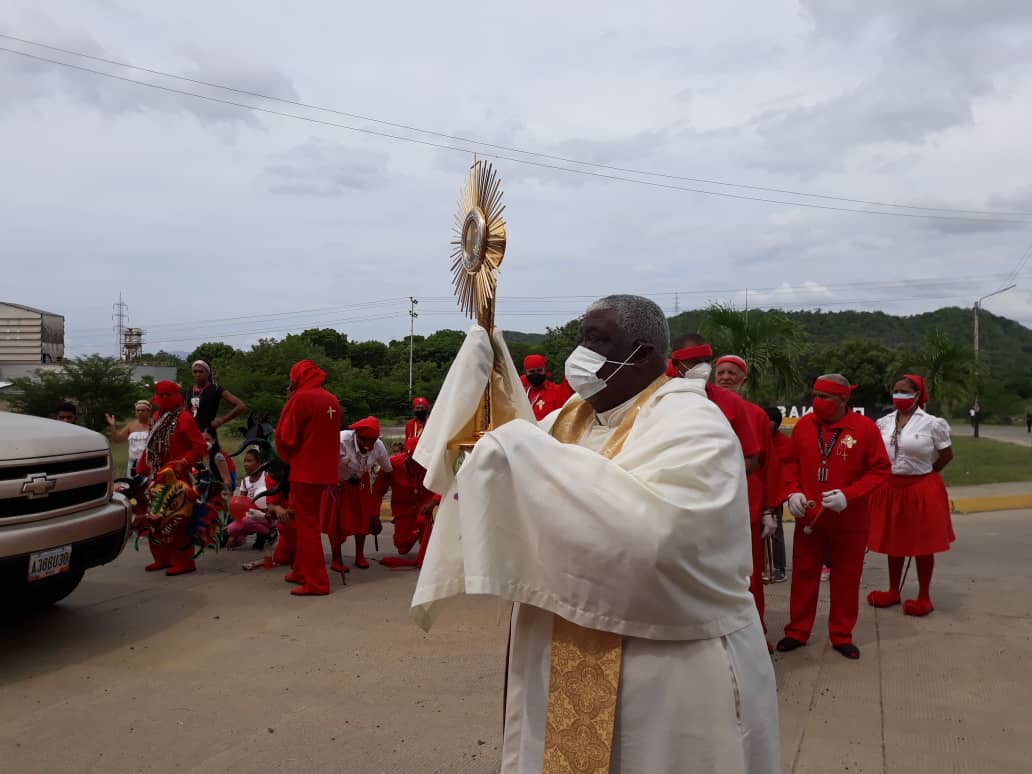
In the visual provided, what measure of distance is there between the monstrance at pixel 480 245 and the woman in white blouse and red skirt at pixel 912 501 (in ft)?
14.8

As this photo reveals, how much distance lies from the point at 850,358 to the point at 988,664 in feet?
182

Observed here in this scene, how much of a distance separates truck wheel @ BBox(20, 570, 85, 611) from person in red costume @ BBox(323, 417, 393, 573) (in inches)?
89.4

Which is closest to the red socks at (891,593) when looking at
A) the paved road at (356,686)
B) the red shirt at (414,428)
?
the paved road at (356,686)

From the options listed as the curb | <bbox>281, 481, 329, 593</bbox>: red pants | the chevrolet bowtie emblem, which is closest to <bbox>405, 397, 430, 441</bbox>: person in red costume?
<bbox>281, 481, 329, 593</bbox>: red pants

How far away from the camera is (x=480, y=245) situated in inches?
119

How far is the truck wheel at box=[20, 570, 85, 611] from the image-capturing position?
6176 mm

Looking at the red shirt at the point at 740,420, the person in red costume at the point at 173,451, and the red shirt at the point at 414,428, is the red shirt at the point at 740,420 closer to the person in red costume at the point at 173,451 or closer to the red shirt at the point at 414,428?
the red shirt at the point at 414,428

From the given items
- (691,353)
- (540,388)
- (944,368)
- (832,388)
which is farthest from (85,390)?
(944,368)

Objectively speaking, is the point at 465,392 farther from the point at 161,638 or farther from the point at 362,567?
the point at 362,567

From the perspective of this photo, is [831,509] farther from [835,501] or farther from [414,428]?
[414,428]

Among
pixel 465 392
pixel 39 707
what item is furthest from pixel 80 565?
pixel 465 392

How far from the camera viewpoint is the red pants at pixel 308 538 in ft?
23.6

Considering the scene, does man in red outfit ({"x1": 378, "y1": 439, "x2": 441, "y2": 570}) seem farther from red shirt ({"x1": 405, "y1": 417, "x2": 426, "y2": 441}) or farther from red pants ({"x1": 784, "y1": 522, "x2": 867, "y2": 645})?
red pants ({"x1": 784, "y1": 522, "x2": 867, "y2": 645})

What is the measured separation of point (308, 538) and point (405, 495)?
1606mm
